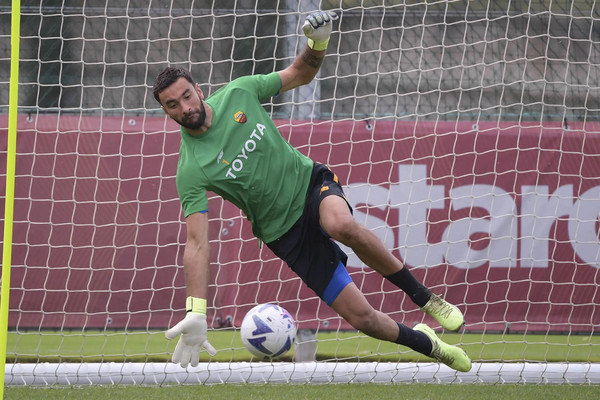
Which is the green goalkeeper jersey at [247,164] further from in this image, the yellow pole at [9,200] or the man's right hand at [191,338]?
the yellow pole at [9,200]

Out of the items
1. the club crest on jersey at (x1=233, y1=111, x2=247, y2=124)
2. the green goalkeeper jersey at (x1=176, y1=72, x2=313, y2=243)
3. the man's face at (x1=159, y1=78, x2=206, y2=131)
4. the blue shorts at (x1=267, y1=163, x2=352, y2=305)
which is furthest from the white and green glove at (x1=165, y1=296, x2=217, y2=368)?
the club crest on jersey at (x1=233, y1=111, x2=247, y2=124)

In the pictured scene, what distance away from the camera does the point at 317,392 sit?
5.53m

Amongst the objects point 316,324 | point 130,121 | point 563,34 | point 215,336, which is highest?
point 563,34

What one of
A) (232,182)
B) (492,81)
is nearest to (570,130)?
(492,81)

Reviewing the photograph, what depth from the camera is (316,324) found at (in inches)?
255

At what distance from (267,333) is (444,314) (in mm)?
1007

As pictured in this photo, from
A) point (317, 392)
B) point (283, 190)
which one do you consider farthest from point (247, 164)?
point (317, 392)

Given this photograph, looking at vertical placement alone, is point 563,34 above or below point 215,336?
above

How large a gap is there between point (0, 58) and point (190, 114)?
3.17m

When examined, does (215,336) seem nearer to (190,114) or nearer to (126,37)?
(126,37)

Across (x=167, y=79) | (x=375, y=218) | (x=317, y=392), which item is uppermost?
(x=167, y=79)

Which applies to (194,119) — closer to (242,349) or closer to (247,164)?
(247,164)

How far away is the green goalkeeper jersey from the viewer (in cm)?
439

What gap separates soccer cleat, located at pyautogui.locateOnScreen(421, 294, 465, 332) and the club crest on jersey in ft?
4.84
